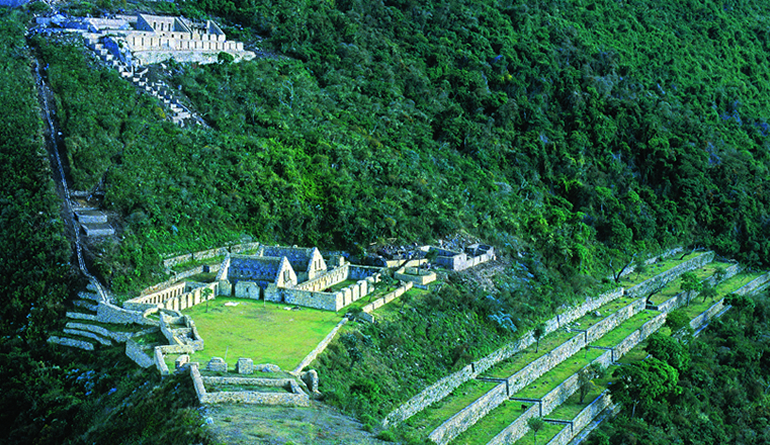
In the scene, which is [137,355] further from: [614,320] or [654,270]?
[654,270]

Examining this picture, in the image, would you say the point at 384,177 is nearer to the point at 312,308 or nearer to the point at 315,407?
the point at 312,308

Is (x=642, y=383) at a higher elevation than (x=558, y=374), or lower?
higher

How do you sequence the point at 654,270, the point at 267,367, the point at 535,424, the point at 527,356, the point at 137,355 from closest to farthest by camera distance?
the point at 267,367 < the point at 137,355 < the point at 535,424 < the point at 527,356 < the point at 654,270

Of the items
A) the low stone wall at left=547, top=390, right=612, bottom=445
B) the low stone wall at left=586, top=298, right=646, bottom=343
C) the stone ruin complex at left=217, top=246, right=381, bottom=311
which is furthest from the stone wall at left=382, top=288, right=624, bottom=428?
the stone ruin complex at left=217, top=246, right=381, bottom=311

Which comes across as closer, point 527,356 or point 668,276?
point 527,356

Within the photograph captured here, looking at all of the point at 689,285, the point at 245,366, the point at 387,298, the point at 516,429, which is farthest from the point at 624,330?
the point at 245,366

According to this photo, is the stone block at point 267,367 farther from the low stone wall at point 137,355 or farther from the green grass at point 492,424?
the green grass at point 492,424

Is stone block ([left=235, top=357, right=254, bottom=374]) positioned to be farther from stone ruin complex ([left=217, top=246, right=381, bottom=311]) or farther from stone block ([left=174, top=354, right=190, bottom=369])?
stone ruin complex ([left=217, top=246, right=381, bottom=311])
